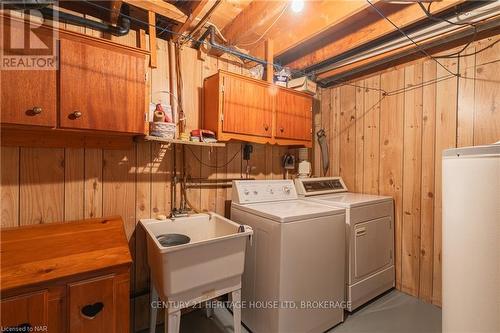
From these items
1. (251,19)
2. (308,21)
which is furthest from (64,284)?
(308,21)

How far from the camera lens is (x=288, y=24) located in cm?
213

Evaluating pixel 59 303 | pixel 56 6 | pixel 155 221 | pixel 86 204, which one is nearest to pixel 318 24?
pixel 56 6

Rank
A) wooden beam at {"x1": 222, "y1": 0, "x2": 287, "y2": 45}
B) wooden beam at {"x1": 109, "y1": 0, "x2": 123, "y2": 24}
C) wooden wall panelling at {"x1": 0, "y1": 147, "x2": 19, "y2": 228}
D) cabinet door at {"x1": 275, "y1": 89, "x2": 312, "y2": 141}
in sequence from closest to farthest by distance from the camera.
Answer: wooden wall panelling at {"x1": 0, "y1": 147, "x2": 19, "y2": 228}
wooden beam at {"x1": 109, "y1": 0, "x2": 123, "y2": 24}
wooden beam at {"x1": 222, "y1": 0, "x2": 287, "y2": 45}
cabinet door at {"x1": 275, "y1": 89, "x2": 312, "y2": 141}

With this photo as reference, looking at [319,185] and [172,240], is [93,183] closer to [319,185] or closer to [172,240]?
[172,240]

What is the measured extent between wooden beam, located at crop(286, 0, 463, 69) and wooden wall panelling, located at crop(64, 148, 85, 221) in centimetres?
208

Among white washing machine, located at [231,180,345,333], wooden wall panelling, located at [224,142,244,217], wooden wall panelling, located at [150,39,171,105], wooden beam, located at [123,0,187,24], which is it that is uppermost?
wooden beam, located at [123,0,187,24]

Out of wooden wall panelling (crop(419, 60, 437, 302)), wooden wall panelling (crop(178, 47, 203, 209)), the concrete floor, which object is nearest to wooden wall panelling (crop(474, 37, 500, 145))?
wooden wall panelling (crop(419, 60, 437, 302))

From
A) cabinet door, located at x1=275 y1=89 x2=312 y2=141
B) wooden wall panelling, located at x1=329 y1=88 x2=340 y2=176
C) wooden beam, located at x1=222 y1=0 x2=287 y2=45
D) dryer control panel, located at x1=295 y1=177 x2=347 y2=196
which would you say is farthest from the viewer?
wooden wall panelling, located at x1=329 y1=88 x2=340 y2=176

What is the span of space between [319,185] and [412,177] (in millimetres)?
838

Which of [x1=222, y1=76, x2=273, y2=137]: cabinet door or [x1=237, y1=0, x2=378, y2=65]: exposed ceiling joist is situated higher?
[x1=237, y1=0, x2=378, y2=65]: exposed ceiling joist

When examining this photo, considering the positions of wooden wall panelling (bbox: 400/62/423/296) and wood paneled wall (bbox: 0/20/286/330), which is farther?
wooden wall panelling (bbox: 400/62/423/296)

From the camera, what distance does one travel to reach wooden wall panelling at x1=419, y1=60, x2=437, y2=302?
2.13 meters

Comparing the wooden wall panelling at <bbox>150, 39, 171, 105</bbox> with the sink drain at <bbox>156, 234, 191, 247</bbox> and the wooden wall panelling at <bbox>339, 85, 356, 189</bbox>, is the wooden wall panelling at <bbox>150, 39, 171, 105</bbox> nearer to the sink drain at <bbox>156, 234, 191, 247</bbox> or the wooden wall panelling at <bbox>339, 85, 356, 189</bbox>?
the sink drain at <bbox>156, 234, 191, 247</bbox>

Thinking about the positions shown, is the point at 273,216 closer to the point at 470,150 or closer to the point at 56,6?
the point at 470,150
